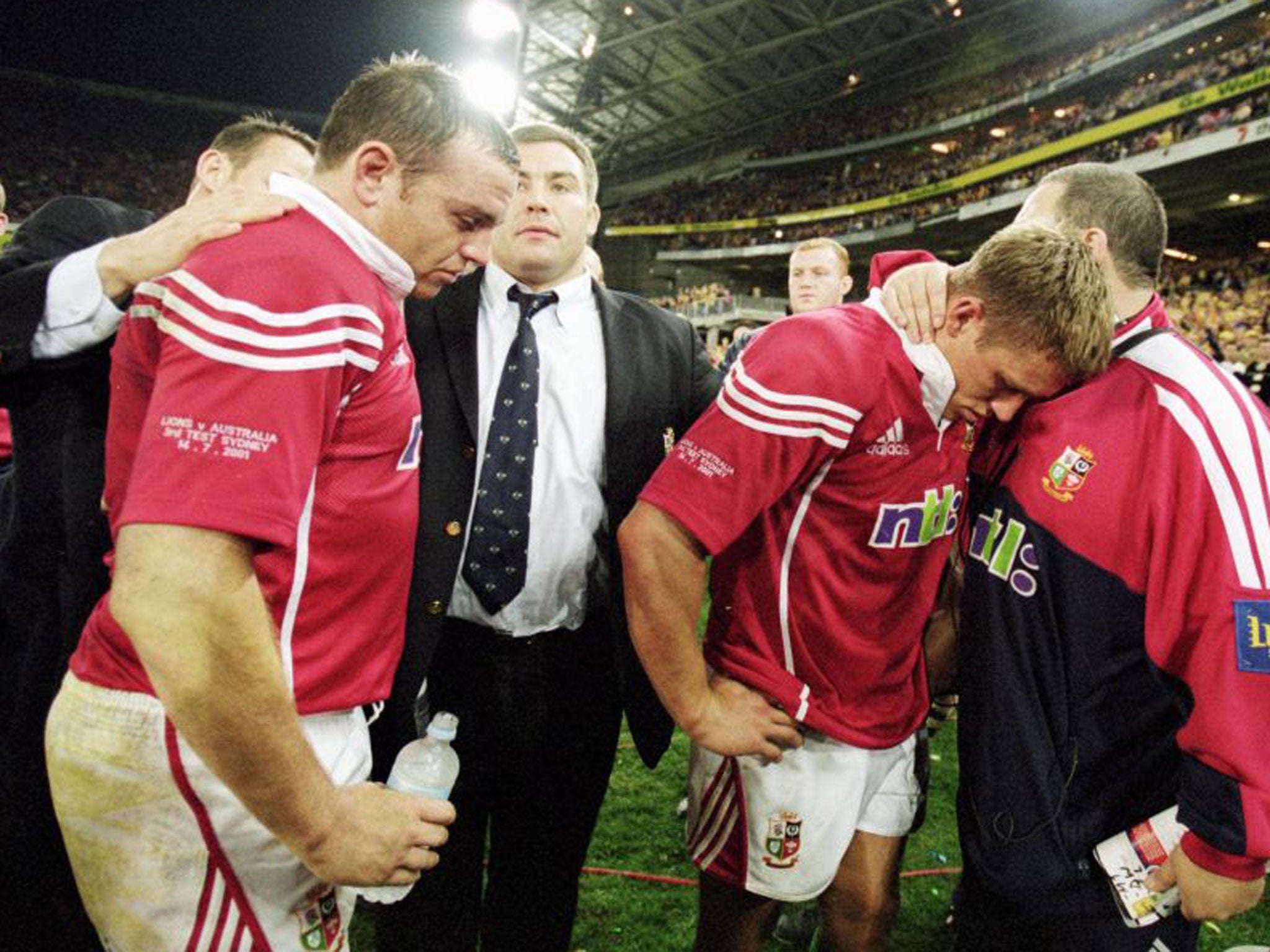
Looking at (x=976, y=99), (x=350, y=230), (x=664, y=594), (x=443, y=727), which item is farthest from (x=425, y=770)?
(x=976, y=99)

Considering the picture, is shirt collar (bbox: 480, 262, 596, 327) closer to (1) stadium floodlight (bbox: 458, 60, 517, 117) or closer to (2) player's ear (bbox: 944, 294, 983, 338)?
(2) player's ear (bbox: 944, 294, 983, 338)

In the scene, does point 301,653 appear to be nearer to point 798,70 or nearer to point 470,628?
point 470,628

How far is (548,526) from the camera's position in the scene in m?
1.95

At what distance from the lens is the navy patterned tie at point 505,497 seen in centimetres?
189

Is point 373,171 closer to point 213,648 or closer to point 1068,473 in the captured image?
point 213,648

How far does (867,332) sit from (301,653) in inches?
51.4

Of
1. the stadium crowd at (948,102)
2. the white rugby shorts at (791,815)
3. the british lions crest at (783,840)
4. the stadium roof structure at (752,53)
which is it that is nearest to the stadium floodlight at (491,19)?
the white rugby shorts at (791,815)

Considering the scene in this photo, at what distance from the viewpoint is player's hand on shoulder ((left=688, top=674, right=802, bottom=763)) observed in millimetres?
1649

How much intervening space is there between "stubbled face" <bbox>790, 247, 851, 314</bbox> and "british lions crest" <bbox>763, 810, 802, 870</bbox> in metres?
4.43

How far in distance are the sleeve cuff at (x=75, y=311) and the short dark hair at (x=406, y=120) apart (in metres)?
0.49

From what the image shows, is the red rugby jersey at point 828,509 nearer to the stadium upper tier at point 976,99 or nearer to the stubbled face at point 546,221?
the stubbled face at point 546,221

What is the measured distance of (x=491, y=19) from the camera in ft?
24.1

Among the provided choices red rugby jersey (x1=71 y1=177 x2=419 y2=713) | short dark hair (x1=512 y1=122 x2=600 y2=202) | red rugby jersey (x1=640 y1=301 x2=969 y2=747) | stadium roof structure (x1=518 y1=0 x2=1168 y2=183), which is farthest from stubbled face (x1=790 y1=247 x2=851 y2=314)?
stadium roof structure (x1=518 y1=0 x2=1168 y2=183)

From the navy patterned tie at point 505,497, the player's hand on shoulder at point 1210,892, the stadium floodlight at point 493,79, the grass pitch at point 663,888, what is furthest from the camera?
the stadium floodlight at point 493,79
